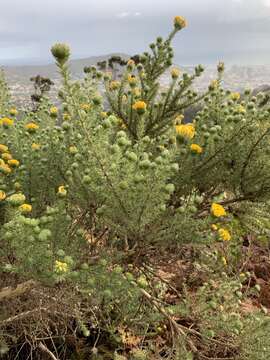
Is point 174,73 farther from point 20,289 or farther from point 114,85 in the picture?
point 20,289

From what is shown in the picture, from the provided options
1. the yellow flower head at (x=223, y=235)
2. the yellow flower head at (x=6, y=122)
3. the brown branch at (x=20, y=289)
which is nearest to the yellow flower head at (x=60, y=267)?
the brown branch at (x=20, y=289)

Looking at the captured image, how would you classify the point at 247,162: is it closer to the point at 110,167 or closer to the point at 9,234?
the point at 110,167

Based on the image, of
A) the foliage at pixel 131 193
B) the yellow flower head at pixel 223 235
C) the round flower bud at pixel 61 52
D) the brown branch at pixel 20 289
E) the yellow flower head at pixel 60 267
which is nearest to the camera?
the round flower bud at pixel 61 52

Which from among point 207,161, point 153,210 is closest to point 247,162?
point 207,161

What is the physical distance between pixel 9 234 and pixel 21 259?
275 millimetres

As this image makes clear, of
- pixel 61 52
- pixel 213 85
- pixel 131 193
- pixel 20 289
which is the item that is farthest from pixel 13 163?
pixel 213 85

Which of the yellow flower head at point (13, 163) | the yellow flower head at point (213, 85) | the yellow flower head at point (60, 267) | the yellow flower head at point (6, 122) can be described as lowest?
the yellow flower head at point (60, 267)

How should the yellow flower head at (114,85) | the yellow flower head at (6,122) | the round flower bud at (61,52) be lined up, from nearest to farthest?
the round flower bud at (61,52) < the yellow flower head at (6,122) < the yellow flower head at (114,85)

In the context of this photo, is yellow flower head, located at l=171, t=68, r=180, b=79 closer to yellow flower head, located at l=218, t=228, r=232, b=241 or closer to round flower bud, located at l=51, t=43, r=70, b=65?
yellow flower head, located at l=218, t=228, r=232, b=241

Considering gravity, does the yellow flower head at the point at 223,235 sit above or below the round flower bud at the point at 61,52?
below

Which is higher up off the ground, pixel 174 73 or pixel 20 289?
pixel 174 73

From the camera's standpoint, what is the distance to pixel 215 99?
4086 mm

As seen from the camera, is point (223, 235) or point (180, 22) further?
point (180, 22)

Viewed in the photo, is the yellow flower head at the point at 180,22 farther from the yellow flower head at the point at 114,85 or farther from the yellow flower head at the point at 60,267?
the yellow flower head at the point at 60,267
